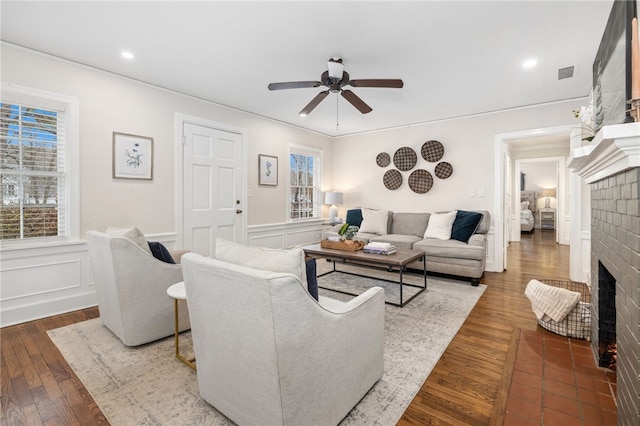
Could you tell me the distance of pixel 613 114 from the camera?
1.53 m

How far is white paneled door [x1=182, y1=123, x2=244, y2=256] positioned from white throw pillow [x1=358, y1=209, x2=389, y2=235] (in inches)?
82.9

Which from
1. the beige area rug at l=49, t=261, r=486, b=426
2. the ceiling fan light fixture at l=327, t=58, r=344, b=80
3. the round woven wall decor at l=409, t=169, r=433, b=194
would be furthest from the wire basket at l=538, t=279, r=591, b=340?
the round woven wall decor at l=409, t=169, r=433, b=194

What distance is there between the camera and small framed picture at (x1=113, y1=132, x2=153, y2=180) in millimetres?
3227

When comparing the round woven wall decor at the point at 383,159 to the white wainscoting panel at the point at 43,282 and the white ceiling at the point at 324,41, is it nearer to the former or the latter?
the white ceiling at the point at 324,41

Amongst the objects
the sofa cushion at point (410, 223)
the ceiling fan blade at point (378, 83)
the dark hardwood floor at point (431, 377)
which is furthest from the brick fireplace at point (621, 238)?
the sofa cushion at point (410, 223)

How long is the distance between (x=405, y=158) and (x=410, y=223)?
3.93 ft

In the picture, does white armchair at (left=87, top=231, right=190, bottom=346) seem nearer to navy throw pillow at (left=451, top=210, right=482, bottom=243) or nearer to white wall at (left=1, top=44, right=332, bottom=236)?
white wall at (left=1, top=44, right=332, bottom=236)

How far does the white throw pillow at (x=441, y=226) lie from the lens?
4.35m

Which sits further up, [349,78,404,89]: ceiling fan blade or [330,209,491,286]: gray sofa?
[349,78,404,89]: ceiling fan blade

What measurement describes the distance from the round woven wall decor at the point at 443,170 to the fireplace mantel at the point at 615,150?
10.6ft

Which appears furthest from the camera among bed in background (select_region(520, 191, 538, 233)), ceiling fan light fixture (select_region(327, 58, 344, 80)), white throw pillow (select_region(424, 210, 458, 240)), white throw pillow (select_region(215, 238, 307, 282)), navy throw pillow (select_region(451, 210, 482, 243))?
bed in background (select_region(520, 191, 538, 233))

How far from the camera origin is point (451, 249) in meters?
3.92

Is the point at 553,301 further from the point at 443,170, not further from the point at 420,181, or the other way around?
the point at 420,181

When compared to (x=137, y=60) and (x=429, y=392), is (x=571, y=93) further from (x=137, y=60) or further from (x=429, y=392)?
(x=137, y=60)
